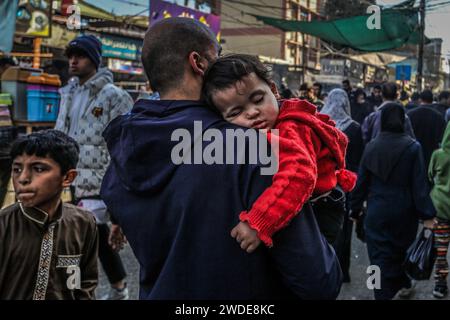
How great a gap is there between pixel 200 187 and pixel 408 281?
3.33 meters

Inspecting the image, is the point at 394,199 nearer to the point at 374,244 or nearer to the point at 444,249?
the point at 374,244

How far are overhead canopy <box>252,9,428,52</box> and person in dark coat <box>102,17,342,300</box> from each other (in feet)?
22.7

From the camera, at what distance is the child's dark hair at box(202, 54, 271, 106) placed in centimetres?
127

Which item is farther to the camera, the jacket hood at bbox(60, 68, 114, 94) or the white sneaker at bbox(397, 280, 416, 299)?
the white sneaker at bbox(397, 280, 416, 299)

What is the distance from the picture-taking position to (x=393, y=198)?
3.79 m

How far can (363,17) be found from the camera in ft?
26.6

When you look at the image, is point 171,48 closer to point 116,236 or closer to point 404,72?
point 116,236

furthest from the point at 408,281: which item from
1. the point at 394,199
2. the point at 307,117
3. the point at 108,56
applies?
the point at 108,56

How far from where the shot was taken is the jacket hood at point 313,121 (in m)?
1.29

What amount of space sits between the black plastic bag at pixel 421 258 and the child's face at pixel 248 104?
286 centimetres

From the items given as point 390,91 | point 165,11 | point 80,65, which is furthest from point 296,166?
point 165,11

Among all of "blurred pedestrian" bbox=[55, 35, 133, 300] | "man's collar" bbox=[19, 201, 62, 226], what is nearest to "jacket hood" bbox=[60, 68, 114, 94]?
"blurred pedestrian" bbox=[55, 35, 133, 300]

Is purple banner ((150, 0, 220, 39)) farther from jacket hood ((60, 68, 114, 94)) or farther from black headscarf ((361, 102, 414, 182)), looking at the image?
black headscarf ((361, 102, 414, 182))
